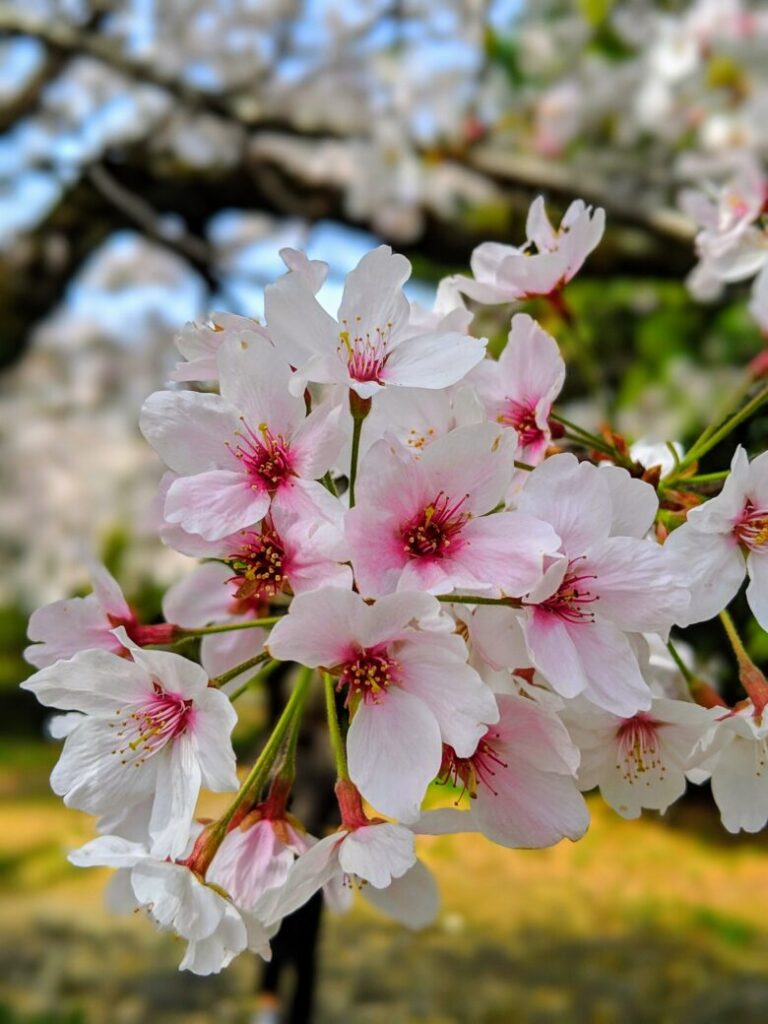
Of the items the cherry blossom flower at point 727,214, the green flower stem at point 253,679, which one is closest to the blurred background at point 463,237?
the cherry blossom flower at point 727,214

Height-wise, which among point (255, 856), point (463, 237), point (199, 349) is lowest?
point (463, 237)

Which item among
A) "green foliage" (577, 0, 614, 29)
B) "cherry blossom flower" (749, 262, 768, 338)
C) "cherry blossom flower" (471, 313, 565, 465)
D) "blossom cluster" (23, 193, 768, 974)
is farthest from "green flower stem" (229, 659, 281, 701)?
"green foliage" (577, 0, 614, 29)

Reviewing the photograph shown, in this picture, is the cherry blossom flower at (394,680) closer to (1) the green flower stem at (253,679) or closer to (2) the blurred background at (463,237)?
(1) the green flower stem at (253,679)

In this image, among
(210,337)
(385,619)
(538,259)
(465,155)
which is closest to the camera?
(385,619)

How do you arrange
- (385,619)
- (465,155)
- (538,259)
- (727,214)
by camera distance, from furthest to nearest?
(465,155)
(727,214)
(538,259)
(385,619)

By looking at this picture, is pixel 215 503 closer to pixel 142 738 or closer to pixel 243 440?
pixel 243 440

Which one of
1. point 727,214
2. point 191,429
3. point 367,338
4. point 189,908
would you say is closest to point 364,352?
point 367,338
